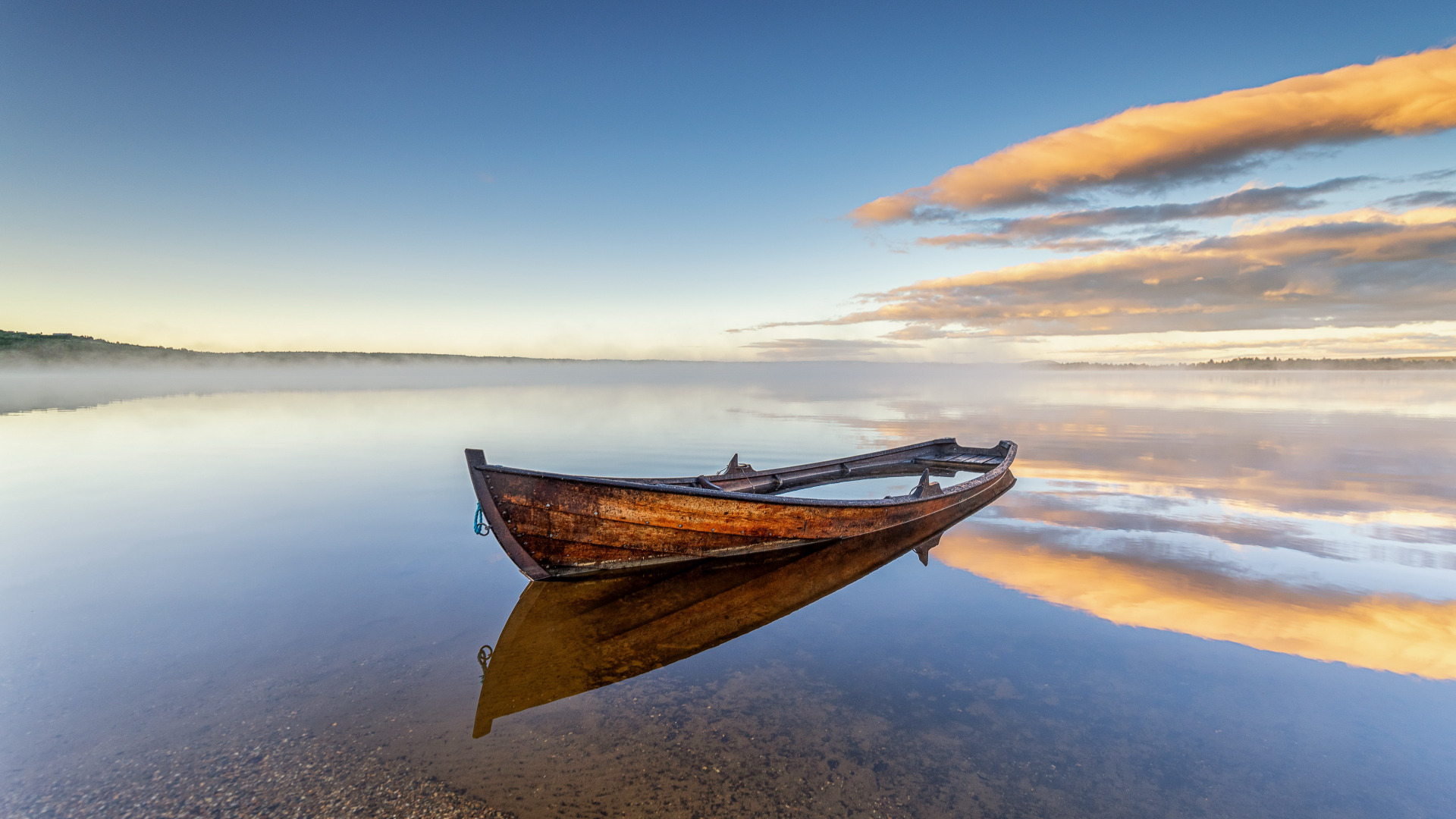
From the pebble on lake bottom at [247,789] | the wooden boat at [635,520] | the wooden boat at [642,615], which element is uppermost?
the wooden boat at [635,520]

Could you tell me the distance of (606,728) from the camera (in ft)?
15.8

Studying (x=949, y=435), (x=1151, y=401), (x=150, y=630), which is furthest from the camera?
(x=1151, y=401)

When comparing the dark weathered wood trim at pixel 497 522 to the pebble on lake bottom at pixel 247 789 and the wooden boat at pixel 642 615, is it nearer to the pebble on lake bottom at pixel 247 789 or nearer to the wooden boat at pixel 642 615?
the wooden boat at pixel 642 615

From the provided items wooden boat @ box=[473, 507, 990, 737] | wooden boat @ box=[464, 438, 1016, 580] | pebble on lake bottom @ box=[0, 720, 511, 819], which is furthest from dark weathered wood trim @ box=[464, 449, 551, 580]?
pebble on lake bottom @ box=[0, 720, 511, 819]

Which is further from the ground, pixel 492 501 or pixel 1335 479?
pixel 492 501

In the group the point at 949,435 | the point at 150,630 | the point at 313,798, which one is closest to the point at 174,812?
the point at 313,798

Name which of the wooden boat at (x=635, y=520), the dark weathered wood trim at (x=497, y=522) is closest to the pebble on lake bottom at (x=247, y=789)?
the dark weathered wood trim at (x=497, y=522)

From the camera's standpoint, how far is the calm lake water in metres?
4.13

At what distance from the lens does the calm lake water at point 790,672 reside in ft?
13.5

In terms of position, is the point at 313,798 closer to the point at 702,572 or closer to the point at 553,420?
the point at 702,572

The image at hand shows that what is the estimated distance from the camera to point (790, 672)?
5.85 m

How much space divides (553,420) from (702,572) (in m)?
25.1

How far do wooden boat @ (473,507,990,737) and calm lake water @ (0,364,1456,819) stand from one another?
207mm

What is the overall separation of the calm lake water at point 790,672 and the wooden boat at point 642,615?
8.2 inches
